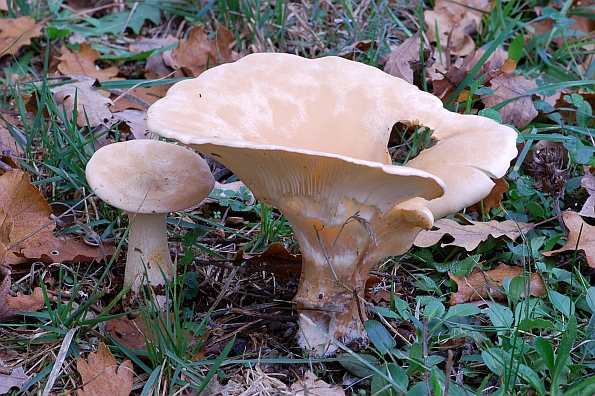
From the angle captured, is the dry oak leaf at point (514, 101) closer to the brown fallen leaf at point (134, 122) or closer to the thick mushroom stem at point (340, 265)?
the thick mushroom stem at point (340, 265)

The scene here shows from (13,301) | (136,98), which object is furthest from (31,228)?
(136,98)

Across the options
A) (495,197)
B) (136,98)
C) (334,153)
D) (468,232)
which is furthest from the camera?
(136,98)

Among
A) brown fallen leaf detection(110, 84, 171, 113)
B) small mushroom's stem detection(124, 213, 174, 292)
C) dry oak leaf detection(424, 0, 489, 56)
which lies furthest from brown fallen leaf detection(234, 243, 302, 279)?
dry oak leaf detection(424, 0, 489, 56)

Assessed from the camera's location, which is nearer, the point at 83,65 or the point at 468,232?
the point at 468,232

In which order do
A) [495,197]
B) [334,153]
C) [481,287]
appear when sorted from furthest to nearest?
[495,197] < [481,287] < [334,153]

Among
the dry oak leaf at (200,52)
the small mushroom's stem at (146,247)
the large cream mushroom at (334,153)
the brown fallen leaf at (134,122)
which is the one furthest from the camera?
the dry oak leaf at (200,52)

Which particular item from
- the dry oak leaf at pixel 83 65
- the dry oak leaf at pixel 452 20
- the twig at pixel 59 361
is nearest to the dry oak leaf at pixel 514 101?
the dry oak leaf at pixel 452 20

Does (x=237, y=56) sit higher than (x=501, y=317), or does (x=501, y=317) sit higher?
(x=501, y=317)

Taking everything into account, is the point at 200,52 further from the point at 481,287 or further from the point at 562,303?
the point at 562,303
